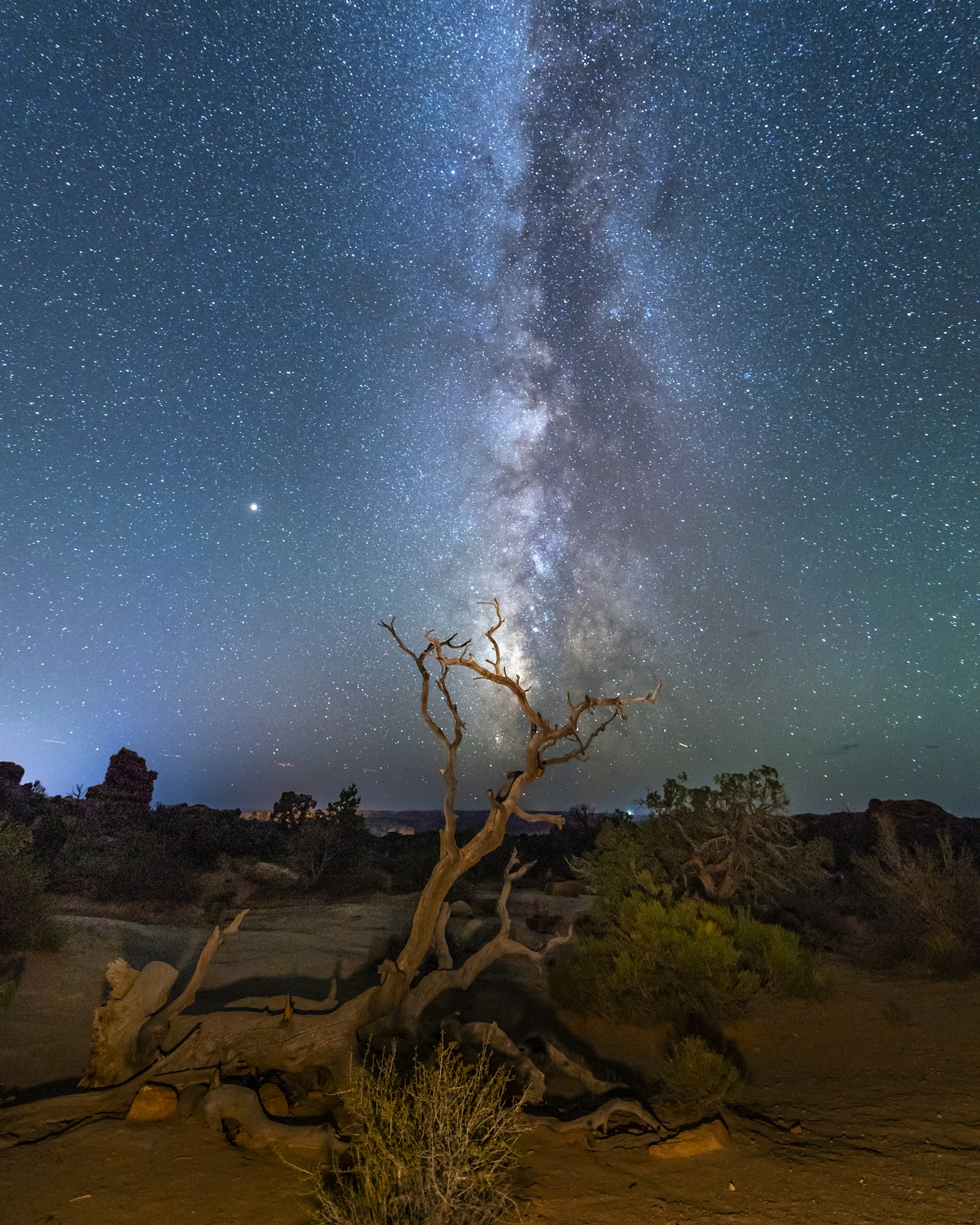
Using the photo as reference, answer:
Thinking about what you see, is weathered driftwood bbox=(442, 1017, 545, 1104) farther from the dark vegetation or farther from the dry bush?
the dry bush

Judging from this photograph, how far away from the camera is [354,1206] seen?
363cm

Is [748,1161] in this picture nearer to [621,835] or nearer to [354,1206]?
[354,1206]

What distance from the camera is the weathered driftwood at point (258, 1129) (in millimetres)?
4965

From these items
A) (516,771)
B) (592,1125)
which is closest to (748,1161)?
(592,1125)

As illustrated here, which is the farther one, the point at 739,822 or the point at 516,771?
the point at 739,822

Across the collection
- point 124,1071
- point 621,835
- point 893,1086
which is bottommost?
point 893,1086

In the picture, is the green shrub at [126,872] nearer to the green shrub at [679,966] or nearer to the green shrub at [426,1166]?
the green shrub at [679,966]

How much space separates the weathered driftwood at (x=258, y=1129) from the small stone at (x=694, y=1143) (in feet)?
8.83

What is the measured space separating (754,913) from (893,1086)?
8154 millimetres

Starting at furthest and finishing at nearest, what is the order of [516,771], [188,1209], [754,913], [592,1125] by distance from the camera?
[754,913] < [516,771] < [592,1125] < [188,1209]

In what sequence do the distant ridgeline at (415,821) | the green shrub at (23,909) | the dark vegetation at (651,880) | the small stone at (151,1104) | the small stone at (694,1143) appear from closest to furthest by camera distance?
1. the small stone at (694,1143)
2. the small stone at (151,1104)
3. the dark vegetation at (651,880)
4. the green shrub at (23,909)
5. the distant ridgeline at (415,821)

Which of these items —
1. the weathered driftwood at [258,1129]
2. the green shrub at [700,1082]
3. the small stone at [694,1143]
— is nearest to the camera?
the weathered driftwood at [258,1129]

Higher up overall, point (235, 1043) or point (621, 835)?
point (621, 835)

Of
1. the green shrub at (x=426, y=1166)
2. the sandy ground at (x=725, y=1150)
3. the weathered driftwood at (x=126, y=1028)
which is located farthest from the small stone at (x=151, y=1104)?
the green shrub at (x=426, y=1166)
